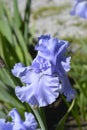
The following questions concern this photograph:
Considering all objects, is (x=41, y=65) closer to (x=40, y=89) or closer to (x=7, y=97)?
(x=40, y=89)

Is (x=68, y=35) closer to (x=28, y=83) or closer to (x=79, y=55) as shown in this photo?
(x=79, y=55)

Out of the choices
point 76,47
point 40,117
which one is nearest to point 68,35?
point 76,47

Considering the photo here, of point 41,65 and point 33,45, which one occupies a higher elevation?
point 41,65

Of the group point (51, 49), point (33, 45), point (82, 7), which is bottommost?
point (33, 45)

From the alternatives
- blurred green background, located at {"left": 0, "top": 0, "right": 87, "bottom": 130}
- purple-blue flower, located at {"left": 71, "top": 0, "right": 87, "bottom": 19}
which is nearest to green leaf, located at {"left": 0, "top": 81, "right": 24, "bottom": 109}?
blurred green background, located at {"left": 0, "top": 0, "right": 87, "bottom": 130}

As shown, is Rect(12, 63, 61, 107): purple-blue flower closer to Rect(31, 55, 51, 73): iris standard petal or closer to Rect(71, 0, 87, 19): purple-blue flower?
Rect(31, 55, 51, 73): iris standard petal

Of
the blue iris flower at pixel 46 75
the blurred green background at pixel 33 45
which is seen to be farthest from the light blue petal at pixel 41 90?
the blurred green background at pixel 33 45

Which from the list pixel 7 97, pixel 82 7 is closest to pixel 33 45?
pixel 82 7

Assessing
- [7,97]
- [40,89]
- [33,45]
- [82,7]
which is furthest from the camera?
[33,45]

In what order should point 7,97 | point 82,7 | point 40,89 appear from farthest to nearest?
point 82,7
point 7,97
point 40,89
